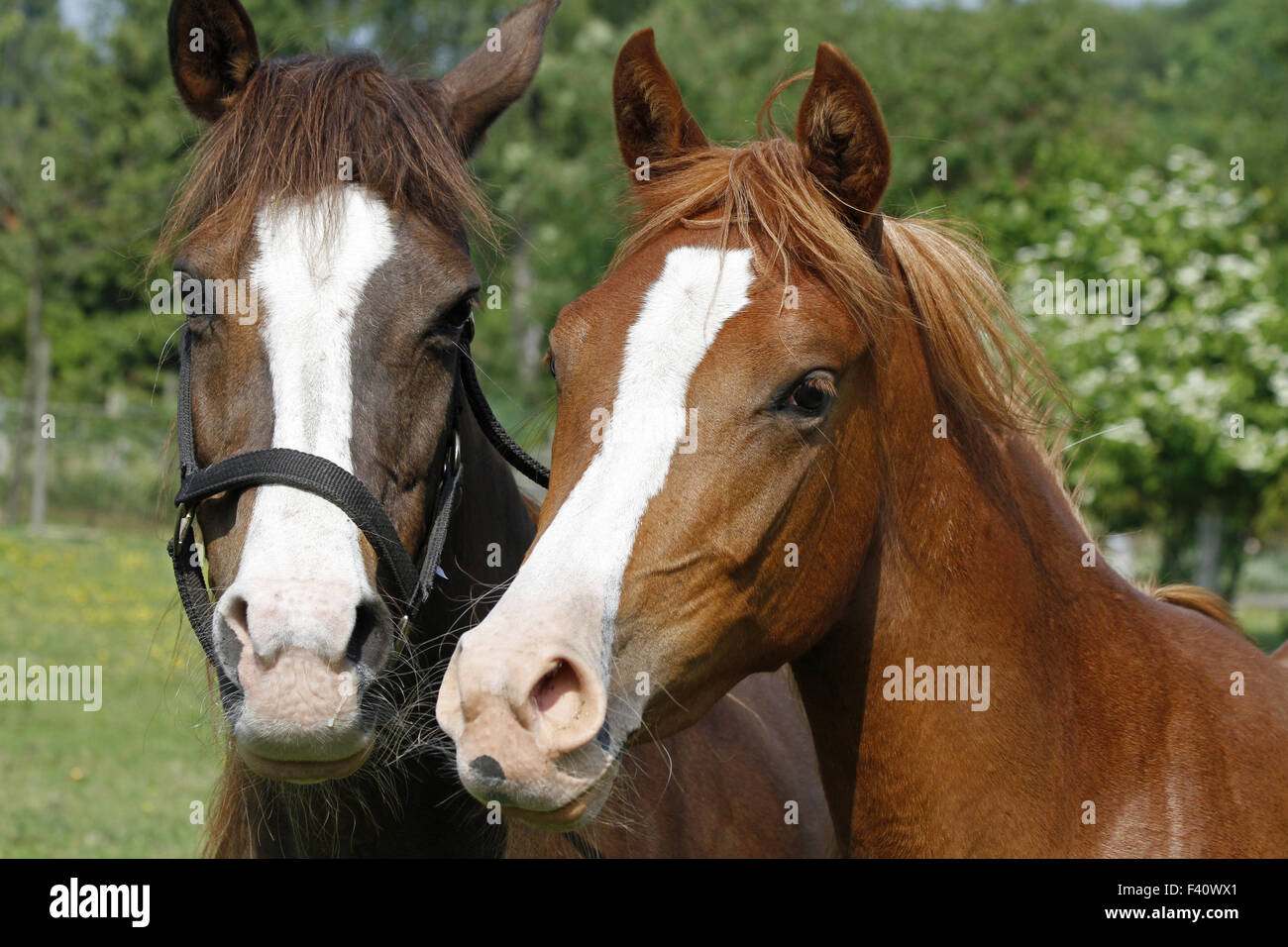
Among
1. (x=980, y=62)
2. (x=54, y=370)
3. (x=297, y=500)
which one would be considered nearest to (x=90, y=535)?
(x=54, y=370)

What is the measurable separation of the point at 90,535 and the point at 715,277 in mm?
20730

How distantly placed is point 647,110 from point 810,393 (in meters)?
1.00

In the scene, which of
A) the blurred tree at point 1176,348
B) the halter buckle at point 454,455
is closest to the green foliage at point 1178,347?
the blurred tree at point 1176,348

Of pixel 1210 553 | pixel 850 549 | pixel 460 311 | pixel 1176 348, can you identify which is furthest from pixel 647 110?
pixel 1210 553

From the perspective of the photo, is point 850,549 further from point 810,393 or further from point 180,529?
point 180,529

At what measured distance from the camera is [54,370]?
96.9 feet

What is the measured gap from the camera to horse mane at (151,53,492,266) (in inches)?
114

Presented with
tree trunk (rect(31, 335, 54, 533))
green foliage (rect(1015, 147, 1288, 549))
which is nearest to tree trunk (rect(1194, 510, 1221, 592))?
green foliage (rect(1015, 147, 1288, 549))

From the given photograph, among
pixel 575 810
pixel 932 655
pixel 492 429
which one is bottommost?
pixel 575 810

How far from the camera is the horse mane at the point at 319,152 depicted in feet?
9.52

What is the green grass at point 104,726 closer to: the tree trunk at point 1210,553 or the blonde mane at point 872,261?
the blonde mane at point 872,261

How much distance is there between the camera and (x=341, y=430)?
261 cm
